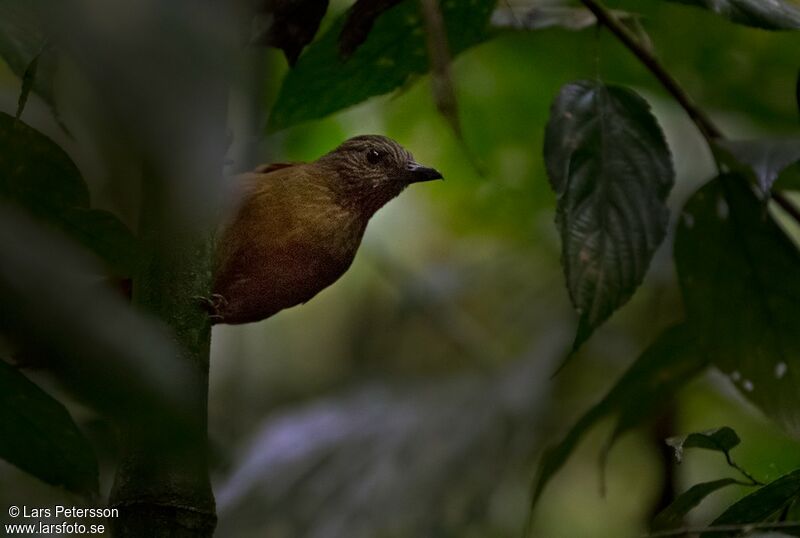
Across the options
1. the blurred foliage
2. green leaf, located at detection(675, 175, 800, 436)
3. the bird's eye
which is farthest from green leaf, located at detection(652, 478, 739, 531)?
the bird's eye

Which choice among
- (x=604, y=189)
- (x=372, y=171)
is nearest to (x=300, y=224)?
(x=372, y=171)

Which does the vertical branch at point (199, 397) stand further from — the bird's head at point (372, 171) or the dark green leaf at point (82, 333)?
the bird's head at point (372, 171)

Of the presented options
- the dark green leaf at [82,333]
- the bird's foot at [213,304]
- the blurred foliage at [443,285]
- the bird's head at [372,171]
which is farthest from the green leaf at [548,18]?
the dark green leaf at [82,333]

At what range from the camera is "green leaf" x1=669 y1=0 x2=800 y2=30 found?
57.4 inches

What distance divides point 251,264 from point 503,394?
5.44ft

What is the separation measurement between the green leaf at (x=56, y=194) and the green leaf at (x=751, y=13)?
0.92 metres

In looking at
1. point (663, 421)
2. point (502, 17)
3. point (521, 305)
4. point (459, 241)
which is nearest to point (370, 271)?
point (459, 241)

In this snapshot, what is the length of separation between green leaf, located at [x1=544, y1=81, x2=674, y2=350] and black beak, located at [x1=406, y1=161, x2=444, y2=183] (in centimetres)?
20

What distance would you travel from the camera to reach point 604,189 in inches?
60.1

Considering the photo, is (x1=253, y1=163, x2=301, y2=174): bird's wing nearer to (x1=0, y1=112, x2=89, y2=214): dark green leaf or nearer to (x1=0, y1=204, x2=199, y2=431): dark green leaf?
(x1=0, y1=112, x2=89, y2=214): dark green leaf

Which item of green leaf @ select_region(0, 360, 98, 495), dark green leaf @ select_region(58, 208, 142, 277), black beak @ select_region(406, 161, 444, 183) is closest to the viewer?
dark green leaf @ select_region(58, 208, 142, 277)

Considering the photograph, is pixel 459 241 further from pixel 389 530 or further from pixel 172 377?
pixel 172 377

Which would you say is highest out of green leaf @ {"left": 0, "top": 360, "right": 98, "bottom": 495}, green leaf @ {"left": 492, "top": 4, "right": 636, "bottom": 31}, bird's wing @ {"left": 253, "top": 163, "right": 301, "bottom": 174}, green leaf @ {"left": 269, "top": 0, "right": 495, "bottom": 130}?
green leaf @ {"left": 492, "top": 4, "right": 636, "bottom": 31}

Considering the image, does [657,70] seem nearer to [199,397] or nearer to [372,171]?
[372,171]
